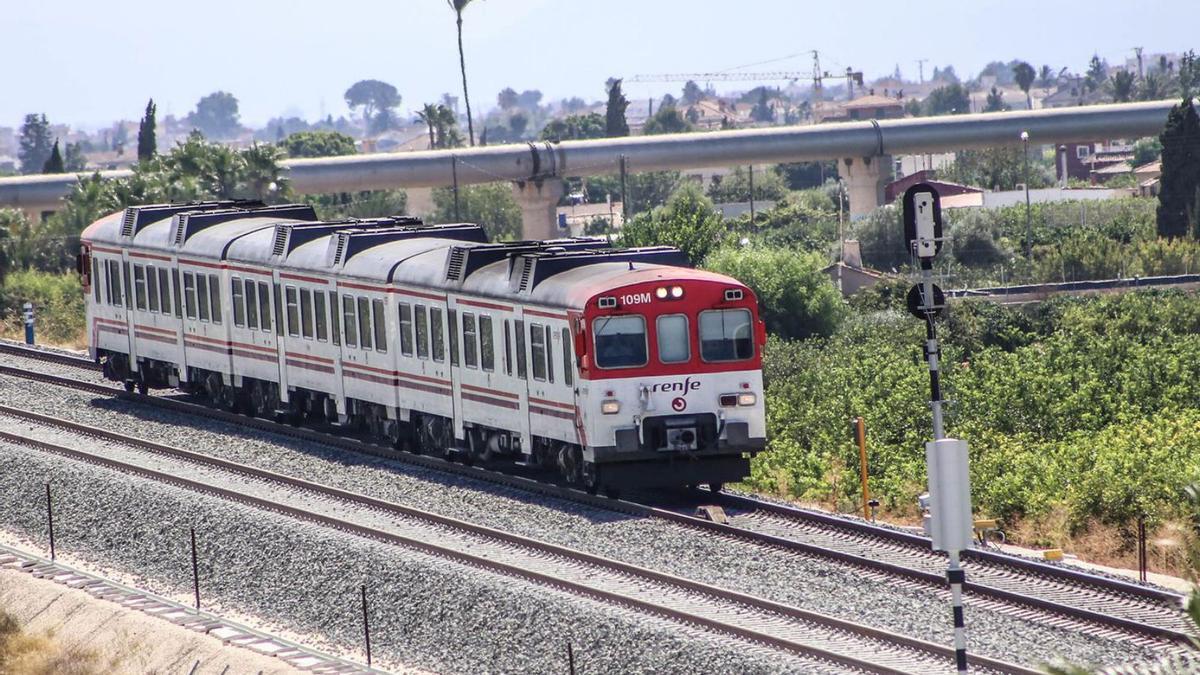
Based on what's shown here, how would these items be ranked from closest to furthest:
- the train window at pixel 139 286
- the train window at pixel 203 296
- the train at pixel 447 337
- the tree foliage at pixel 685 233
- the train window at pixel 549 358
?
the train at pixel 447 337 < the train window at pixel 549 358 < the train window at pixel 203 296 < the train window at pixel 139 286 < the tree foliage at pixel 685 233

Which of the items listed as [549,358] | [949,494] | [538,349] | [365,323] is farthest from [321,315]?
[949,494]

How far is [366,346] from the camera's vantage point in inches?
1105

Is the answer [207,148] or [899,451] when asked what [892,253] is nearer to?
[207,148]

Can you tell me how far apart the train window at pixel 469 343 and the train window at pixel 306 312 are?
4.81 m

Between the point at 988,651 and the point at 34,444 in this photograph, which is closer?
the point at 988,651

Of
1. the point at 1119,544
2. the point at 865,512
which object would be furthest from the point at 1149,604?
the point at 865,512

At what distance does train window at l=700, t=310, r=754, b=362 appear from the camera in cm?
2297

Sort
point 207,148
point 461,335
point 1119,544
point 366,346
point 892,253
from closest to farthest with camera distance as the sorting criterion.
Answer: point 1119,544, point 461,335, point 366,346, point 207,148, point 892,253

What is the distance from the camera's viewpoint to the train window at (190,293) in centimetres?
3284

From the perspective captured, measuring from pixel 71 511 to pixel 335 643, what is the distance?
761 centimetres

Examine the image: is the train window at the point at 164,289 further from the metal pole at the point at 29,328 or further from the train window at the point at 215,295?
the metal pole at the point at 29,328

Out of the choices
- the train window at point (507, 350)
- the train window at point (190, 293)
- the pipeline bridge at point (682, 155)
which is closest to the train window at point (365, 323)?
the train window at point (507, 350)

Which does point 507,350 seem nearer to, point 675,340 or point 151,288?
point 675,340

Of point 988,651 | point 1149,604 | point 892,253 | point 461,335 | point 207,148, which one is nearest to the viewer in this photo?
point 988,651
